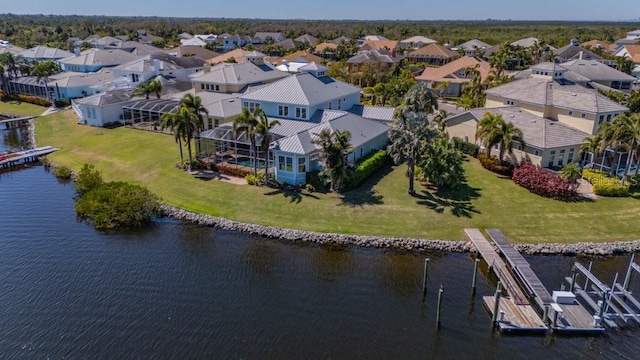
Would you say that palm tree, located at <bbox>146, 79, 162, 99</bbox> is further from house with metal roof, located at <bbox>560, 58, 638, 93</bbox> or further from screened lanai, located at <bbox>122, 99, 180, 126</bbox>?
house with metal roof, located at <bbox>560, 58, 638, 93</bbox>

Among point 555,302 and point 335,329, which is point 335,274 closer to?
point 335,329

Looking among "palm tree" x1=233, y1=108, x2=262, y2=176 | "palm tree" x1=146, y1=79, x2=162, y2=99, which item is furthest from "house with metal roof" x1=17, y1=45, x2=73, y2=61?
"palm tree" x1=233, y1=108, x2=262, y2=176

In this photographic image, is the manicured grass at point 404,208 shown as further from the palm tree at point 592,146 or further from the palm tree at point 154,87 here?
the palm tree at point 154,87

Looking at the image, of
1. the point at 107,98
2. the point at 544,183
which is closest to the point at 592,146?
the point at 544,183

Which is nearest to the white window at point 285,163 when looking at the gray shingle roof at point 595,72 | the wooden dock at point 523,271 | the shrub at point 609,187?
the wooden dock at point 523,271

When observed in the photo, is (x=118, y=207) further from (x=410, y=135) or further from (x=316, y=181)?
(x=410, y=135)

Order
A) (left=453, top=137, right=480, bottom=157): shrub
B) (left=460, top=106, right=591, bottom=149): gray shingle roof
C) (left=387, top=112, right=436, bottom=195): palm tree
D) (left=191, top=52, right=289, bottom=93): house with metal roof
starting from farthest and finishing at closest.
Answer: (left=191, top=52, right=289, bottom=93): house with metal roof → (left=453, top=137, right=480, bottom=157): shrub → (left=460, top=106, right=591, bottom=149): gray shingle roof → (left=387, top=112, right=436, bottom=195): palm tree
